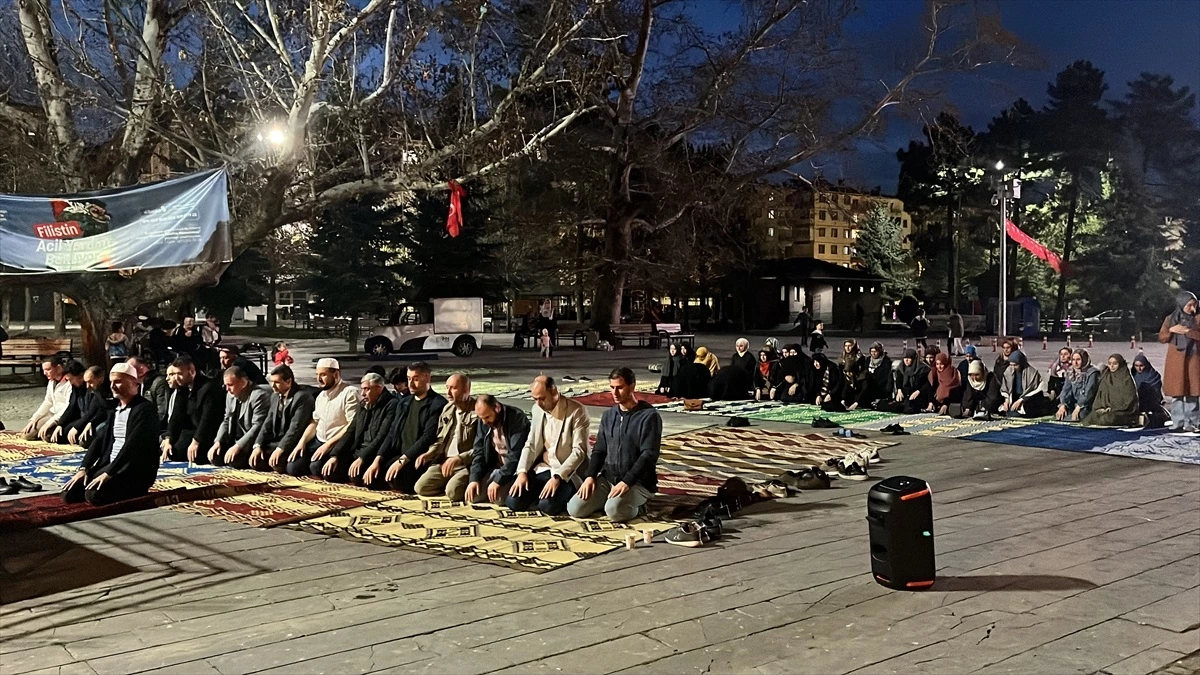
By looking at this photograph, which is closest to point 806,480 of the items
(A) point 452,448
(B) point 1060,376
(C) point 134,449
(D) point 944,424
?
(A) point 452,448

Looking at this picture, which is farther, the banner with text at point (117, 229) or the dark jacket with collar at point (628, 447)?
the banner with text at point (117, 229)

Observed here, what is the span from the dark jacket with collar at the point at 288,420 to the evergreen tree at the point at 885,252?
1756 inches

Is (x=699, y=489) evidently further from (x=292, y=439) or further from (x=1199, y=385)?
(x=1199, y=385)

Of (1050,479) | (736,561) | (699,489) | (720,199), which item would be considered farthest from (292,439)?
(720,199)

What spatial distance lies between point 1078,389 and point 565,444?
942 cm

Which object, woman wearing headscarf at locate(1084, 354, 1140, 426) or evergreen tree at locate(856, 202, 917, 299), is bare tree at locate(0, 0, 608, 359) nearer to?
woman wearing headscarf at locate(1084, 354, 1140, 426)

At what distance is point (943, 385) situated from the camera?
15.2m

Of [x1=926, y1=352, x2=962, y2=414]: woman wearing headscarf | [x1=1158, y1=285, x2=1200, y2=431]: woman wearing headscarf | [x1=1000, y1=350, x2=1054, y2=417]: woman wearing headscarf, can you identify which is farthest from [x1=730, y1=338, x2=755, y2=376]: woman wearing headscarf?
[x1=1158, y1=285, x2=1200, y2=431]: woman wearing headscarf

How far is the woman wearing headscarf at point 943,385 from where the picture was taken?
1514 cm

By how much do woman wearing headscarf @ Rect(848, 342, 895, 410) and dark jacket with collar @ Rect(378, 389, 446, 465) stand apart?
8.97m

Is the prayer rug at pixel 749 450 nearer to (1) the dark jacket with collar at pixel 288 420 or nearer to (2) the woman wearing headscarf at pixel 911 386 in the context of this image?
(2) the woman wearing headscarf at pixel 911 386

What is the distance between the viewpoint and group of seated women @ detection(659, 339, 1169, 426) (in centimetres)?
1338

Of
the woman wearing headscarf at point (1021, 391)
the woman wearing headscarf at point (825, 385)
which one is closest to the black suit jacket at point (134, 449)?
the woman wearing headscarf at point (825, 385)

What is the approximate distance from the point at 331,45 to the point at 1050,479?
12.3 meters
